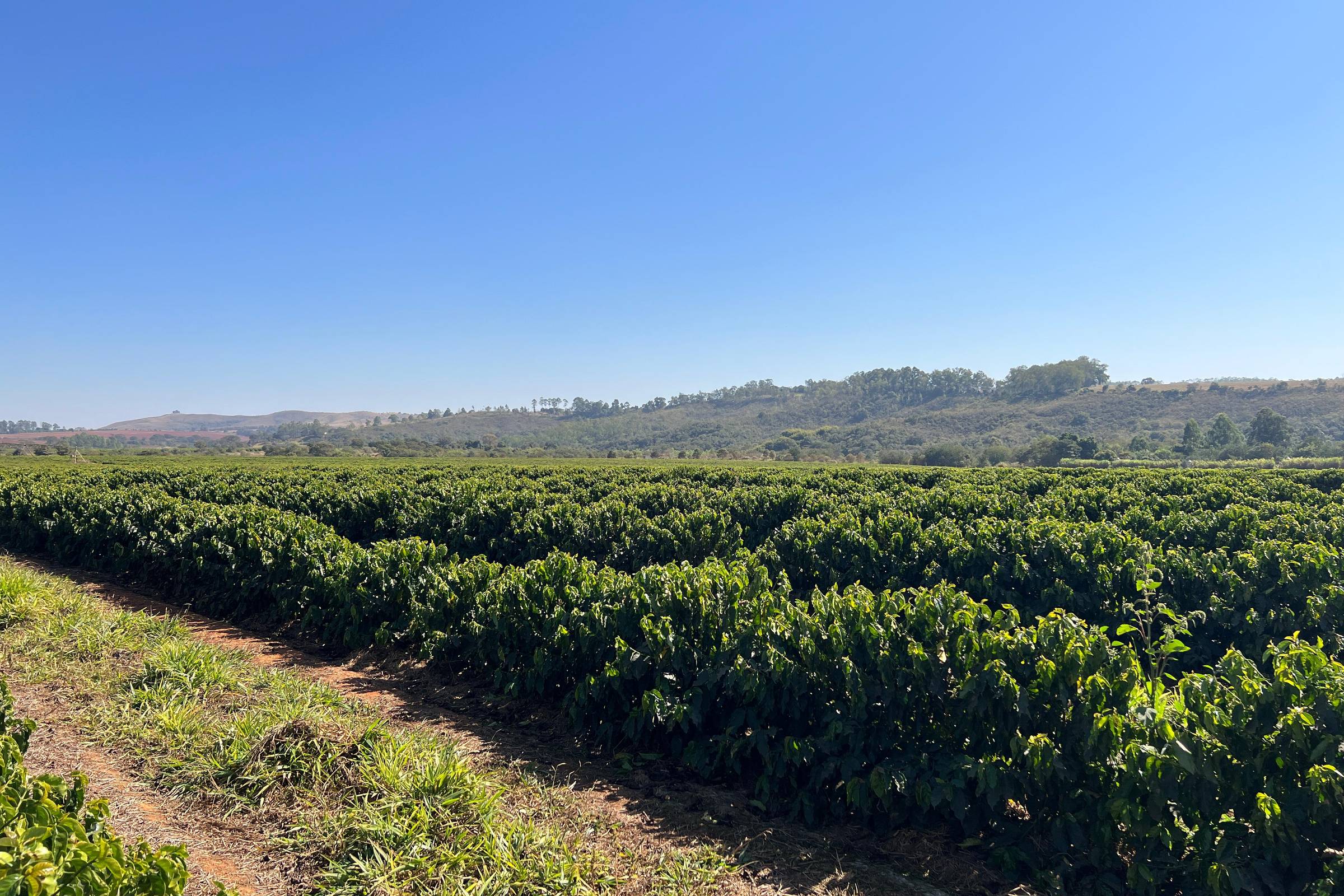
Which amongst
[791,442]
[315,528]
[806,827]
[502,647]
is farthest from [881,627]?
[791,442]

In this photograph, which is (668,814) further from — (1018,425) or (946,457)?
(1018,425)

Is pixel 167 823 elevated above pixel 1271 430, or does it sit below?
above

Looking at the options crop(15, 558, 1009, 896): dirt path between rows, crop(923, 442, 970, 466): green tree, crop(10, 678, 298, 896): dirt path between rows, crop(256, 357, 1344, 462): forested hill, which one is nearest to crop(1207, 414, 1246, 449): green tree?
crop(256, 357, 1344, 462): forested hill

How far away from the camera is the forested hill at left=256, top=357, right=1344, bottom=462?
89.2 meters

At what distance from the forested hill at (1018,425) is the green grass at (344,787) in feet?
290

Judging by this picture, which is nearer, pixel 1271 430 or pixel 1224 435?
pixel 1271 430

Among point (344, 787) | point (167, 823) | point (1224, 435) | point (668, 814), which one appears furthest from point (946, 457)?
point (167, 823)

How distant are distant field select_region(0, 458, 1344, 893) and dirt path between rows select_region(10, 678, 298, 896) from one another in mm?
2269

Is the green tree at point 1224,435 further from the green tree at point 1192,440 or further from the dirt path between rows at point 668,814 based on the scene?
the dirt path between rows at point 668,814

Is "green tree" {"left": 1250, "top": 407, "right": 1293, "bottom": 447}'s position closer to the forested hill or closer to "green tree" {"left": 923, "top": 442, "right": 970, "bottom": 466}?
the forested hill

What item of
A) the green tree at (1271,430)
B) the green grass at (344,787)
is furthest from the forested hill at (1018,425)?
the green grass at (344,787)

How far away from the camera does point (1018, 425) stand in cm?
13262

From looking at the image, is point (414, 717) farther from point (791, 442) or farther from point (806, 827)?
point (791, 442)

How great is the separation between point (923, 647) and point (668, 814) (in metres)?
2.06
